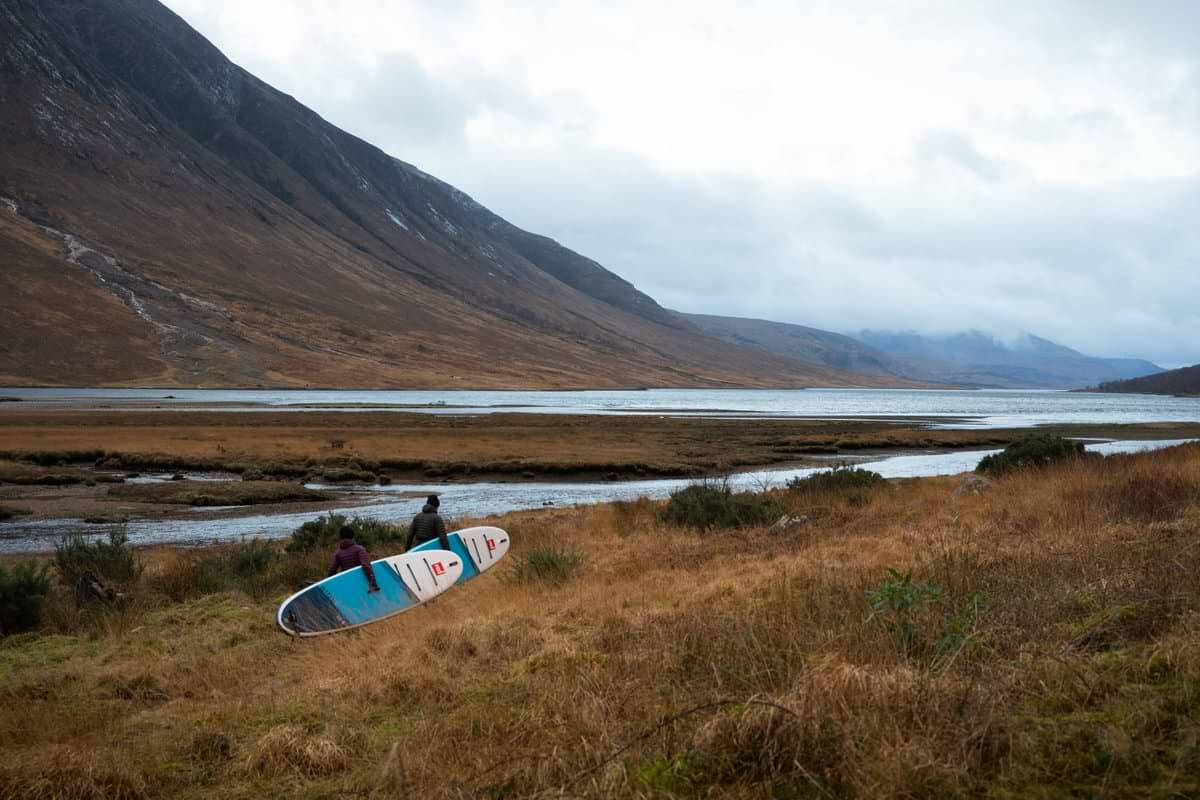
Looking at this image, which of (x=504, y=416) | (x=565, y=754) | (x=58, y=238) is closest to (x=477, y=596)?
(x=565, y=754)

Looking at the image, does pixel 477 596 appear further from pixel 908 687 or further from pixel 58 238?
pixel 58 238

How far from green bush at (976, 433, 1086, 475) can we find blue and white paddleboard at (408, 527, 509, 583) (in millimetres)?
15578

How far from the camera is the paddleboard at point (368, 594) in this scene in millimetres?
12266

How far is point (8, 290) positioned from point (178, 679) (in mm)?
177762

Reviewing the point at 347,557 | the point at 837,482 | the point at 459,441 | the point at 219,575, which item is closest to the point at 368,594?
the point at 347,557

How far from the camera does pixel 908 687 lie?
16.5 feet

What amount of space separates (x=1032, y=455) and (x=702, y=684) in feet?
78.3

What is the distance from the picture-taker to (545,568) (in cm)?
1414

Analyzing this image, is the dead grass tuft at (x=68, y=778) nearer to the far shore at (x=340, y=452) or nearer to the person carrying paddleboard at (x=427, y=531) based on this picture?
the person carrying paddleboard at (x=427, y=531)

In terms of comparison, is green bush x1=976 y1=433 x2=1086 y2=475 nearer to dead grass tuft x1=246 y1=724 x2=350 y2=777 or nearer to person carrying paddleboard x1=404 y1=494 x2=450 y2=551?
person carrying paddleboard x1=404 y1=494 x2=450 y2=551

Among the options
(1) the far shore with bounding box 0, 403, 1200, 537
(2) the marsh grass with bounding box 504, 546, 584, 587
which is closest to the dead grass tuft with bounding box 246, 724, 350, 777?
(2) the marsh grass with bounding box 504, 546, 584, 587

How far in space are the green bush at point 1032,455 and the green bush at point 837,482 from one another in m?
3.86

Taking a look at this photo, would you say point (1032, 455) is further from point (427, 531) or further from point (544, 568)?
point (427, 531)

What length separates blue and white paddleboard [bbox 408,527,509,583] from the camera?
53.2 ft
